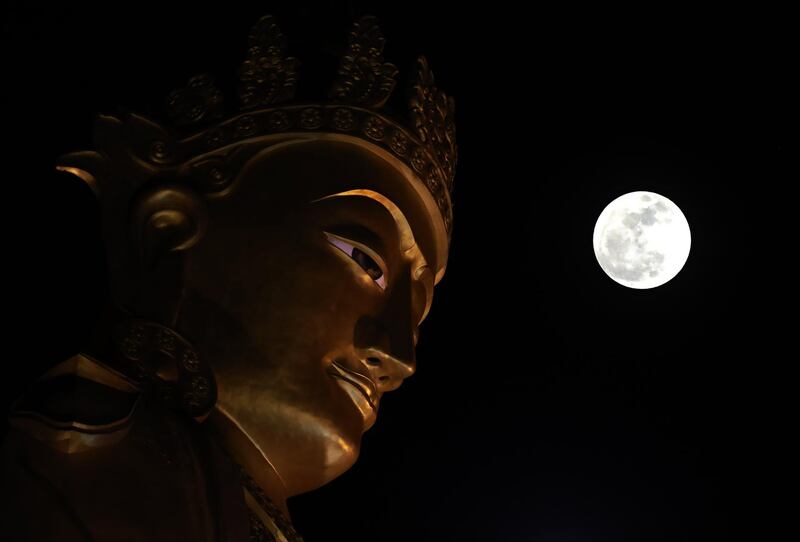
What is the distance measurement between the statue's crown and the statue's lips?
0.50 m

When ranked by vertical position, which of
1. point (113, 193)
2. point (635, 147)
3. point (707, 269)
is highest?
point (635, 147)

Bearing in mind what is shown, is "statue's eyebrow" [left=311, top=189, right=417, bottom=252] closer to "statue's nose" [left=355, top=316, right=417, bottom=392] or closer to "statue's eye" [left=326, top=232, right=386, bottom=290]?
"statue's eye" [left=326, top=232, right=386, bottom=290]

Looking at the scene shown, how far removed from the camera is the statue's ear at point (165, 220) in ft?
9.12

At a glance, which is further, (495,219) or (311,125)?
(495,219)

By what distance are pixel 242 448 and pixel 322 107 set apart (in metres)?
0.84

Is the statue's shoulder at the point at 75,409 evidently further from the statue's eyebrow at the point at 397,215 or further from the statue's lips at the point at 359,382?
the statue's eyebrow at the point at 397,215

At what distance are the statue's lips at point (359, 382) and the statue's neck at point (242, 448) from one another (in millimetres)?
236

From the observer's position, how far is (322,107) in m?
2.98

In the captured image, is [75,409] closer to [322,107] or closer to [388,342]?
[388,342]

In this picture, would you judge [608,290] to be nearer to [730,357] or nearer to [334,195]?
[730,357]

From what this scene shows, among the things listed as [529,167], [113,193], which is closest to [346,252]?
[113,193]

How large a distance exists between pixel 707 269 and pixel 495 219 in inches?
27.9

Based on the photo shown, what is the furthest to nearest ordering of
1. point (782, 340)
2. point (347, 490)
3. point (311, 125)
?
point (782, 340) → point (347, 490) → point (311, 125)

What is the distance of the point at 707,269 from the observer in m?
4.10
